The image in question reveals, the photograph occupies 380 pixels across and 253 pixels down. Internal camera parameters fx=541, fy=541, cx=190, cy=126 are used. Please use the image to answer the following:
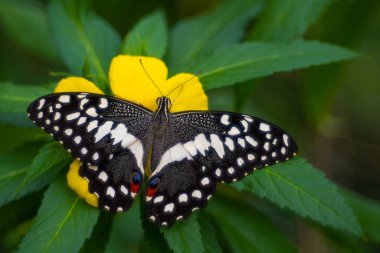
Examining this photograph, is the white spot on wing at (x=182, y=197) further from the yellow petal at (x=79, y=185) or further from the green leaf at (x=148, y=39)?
the green leaf at (x=148, y=39)

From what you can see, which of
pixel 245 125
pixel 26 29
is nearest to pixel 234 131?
pixel 245 125

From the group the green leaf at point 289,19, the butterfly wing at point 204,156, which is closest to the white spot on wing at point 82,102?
the butterfly wing at point 204,156

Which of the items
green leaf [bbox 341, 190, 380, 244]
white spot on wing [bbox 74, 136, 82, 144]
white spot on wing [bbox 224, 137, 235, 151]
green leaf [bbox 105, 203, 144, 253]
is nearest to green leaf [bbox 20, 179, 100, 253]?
white spot on wing [bbox 74, 136, 82, 144]

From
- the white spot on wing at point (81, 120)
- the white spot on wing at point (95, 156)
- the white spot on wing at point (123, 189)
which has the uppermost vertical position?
the white spot on wing at point (81, 120)

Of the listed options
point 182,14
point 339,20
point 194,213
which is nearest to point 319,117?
point 339,20

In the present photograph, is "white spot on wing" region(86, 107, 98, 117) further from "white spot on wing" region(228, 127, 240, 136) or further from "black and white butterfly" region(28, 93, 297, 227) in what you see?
"white spot on wing" region(228, 127, 240, 136)

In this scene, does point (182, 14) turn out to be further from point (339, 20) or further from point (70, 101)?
point (70, 101)

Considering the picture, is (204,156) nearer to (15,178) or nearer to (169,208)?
(169,208)
